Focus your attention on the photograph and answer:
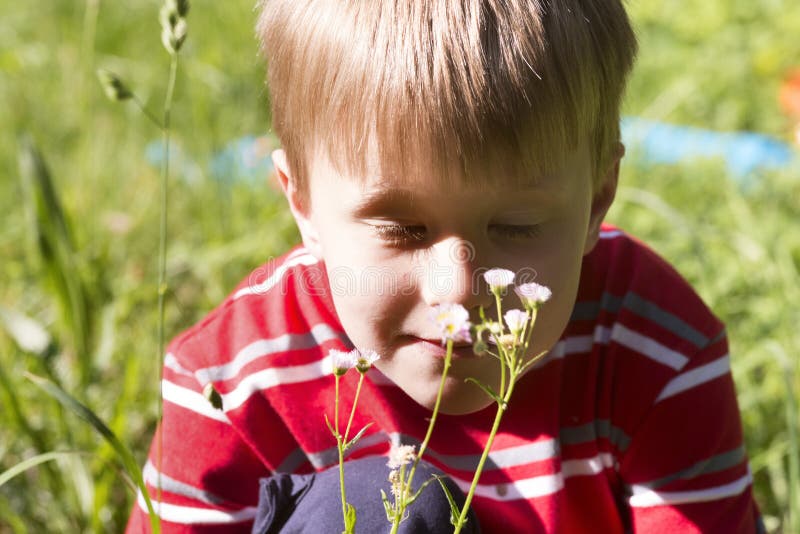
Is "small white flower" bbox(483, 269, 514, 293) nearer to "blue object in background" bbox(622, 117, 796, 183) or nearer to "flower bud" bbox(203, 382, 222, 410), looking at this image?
"flower bud" bbox(203, 382, 222, 410)

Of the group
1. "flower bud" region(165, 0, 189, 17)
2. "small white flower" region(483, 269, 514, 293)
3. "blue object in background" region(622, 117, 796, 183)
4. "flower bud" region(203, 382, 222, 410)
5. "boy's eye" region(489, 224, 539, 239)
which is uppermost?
"blue object in background" region(622, 117, 796, 183)

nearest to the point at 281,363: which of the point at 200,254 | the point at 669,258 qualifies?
the point at 200,254

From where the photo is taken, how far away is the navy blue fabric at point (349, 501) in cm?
116

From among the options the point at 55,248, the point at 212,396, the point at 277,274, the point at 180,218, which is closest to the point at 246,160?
the point at 180,218

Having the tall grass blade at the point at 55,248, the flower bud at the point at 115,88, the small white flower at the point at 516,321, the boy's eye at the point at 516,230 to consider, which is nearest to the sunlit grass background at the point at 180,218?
the tall grass blade at the point at 55,248

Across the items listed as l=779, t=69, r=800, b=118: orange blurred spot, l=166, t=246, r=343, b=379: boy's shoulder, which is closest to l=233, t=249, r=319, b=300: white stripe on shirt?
l=166, t=246, r=343, b=379: boy's shoulder

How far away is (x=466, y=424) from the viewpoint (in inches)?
52.4

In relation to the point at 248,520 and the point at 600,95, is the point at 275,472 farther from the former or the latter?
the point at 600,95

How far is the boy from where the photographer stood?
1.08 metres

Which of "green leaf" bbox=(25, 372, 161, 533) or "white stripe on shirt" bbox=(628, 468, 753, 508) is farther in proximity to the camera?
"white stripe on shirt" bbox=(628, 468, 753, 508)

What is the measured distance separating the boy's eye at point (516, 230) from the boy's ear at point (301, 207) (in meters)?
0.26

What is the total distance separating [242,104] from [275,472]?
54.4 inches

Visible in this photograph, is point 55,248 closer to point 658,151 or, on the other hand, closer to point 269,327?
point 269,327

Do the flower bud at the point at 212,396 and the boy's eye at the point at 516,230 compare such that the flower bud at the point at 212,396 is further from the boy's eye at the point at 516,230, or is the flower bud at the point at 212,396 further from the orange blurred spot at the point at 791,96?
the orange blurred spot at the point at 791,96
